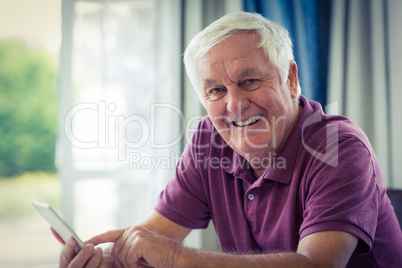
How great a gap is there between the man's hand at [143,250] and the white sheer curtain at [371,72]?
176 centimetres

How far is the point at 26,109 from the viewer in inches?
311

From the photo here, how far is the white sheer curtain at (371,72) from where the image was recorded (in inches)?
89.0

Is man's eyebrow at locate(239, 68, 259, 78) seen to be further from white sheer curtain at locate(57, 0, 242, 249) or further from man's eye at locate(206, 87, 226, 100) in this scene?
white sheer curtain at locate(57, 0, 242, 249)

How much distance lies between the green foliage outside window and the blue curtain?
6253 mm

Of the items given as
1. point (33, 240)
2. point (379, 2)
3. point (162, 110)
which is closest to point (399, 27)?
point (379, 2)

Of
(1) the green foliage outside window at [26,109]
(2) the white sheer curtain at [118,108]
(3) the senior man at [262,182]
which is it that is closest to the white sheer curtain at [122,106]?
(2) the white sheer curtain at [118,108]

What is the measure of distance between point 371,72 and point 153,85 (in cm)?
142

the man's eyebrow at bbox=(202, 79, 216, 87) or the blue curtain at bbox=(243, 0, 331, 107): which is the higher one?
the blue curtain at bbox=(243, 0, 331, 107)

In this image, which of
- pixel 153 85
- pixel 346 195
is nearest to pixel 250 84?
pixel 346 195

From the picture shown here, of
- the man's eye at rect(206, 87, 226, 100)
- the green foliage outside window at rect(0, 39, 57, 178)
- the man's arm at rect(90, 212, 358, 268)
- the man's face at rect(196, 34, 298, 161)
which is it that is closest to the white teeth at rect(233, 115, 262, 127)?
the man's face at rect(196, 34, 298, 161)

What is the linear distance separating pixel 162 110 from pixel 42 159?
6706 millimetres

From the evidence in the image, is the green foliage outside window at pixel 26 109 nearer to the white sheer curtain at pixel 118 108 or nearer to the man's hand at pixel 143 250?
the white sheer curtain at pixel 118 108

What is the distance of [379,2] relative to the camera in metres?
2.28

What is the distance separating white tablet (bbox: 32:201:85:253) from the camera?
871 mm
